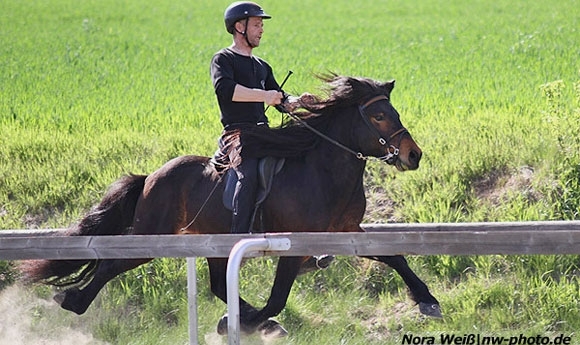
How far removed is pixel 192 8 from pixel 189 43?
8232 millimetres

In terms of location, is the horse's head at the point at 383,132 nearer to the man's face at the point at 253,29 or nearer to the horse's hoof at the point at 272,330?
the man's face at the point at 253,29

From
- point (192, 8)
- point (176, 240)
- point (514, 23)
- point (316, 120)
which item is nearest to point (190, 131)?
point (316, 120)

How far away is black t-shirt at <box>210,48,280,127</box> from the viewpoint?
7.17 metres

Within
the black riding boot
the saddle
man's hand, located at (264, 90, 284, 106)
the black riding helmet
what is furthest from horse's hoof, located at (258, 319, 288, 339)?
the black riding helmet

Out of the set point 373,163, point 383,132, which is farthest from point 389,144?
point 373,163

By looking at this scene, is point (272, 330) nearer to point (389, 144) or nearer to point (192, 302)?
point (192, 302)

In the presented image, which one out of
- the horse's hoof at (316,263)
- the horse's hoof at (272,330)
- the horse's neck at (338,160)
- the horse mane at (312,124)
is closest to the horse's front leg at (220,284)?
the horse's hoof at (272,330)

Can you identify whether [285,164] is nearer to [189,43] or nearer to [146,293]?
[146,293]

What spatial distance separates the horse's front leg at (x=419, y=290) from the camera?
6.96 meters

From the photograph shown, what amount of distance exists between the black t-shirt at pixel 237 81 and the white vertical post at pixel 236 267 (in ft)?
6.86

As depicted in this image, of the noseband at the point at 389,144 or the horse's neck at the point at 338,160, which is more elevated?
the noseband at the point at 389,144

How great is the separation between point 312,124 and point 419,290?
1384 mm

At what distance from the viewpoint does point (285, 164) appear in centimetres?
729

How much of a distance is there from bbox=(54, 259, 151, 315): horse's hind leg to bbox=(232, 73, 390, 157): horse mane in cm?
126
